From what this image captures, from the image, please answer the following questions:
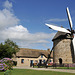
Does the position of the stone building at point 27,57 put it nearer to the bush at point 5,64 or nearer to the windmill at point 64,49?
the windmill at point 64,49

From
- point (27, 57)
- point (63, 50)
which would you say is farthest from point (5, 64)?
point (27, 57)

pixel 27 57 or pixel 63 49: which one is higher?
pixel 63 49

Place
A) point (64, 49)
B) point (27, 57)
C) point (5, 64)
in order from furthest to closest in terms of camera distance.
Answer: point (27, 57) → point (64, 49) → point (5, 64)

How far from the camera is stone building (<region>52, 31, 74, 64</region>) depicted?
26.1 metres

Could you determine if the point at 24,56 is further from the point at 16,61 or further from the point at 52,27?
the point at 52,27

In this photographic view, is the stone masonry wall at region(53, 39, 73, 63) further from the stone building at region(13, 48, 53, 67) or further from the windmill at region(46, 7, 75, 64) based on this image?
the stone building at region(13, 48, 53, 67)

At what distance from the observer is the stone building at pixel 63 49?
26141 mm

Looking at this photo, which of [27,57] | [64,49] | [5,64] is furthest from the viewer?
[27,57]

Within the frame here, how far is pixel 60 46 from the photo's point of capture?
27469mm

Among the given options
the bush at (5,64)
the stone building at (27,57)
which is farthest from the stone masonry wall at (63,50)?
the bush at (5,64)

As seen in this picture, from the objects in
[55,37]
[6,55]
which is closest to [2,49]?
[6,55]

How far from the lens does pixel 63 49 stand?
26.9 meters

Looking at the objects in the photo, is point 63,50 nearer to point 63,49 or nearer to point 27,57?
point 63,49

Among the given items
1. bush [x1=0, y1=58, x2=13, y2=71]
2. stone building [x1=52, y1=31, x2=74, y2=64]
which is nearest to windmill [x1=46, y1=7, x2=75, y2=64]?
stone building [x1=52, y1=31, x2=74, y2=64]
